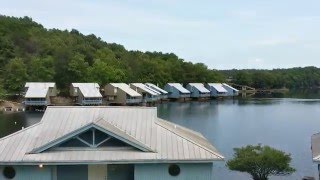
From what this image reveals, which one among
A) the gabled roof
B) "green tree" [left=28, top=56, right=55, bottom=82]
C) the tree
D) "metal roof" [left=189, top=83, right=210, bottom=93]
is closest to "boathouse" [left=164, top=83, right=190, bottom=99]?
"metal roof" [left=189, top=83, right=210, bottom=93]

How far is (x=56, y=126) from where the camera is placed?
17.3 metres

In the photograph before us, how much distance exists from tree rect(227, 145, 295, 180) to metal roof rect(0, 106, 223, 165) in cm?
589

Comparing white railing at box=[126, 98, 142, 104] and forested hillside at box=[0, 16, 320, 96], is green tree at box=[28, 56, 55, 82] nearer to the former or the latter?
forested hillside at box=[0, 16, 320, 96]

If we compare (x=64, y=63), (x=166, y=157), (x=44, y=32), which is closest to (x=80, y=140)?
(x=166, y=157)

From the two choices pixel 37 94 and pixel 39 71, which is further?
pixel 39 71

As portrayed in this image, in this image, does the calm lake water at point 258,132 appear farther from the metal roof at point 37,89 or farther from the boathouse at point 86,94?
the boathouse at point 86,94

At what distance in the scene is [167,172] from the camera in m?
15.9

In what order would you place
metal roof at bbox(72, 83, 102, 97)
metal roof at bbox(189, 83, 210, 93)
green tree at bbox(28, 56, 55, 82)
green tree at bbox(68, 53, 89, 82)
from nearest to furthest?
metal roof at bbox(72, 83, 102, 97) → green tree at bbox(28, 56, 55, 82) → green tree at bbox(68, 53, 89, 82) → metal roof at bbox(189, 83, 210, 93)

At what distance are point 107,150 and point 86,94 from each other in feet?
201

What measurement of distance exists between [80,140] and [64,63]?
252ft

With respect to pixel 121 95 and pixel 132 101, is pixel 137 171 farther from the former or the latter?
pixel 132 101

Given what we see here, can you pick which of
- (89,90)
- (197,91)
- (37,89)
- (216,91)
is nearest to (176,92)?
(197,91)

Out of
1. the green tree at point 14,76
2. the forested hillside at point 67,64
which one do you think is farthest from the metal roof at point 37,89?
the forested hillside at point 67,64

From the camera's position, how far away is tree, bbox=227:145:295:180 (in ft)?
70.7
